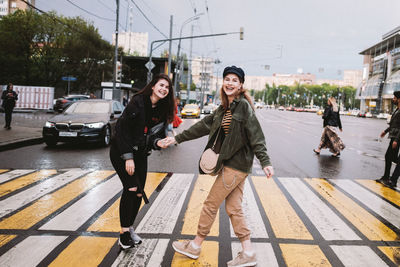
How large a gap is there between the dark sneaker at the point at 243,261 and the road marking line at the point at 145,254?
677mm

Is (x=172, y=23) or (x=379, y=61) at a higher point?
(x=379, y=61)

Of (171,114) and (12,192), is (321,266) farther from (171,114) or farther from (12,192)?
(12,192)

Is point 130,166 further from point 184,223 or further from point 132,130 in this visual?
point 184,223

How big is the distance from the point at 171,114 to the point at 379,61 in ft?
316

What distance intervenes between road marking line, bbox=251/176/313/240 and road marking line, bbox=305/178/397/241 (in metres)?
0.73

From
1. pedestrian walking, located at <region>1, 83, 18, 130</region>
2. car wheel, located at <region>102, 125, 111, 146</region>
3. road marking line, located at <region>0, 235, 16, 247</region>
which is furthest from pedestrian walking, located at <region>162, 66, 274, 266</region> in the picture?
pedestrian walking, located at <region>1, 83, 18, 130</region>

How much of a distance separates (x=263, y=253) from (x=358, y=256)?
0.96 meters

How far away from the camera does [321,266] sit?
3428 mm

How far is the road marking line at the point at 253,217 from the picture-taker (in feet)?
14.0

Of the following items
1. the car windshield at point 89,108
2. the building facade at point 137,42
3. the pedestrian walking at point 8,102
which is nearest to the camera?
the car windshield at point 89,108

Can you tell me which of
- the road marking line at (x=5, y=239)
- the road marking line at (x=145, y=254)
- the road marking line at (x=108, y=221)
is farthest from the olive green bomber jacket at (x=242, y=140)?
the road marking line at (x=5, y=239)

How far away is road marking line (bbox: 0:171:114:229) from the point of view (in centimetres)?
438

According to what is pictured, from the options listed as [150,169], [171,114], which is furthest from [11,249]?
[150,169]

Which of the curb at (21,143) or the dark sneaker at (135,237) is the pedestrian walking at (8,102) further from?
the dark sneaker at (135,237)
